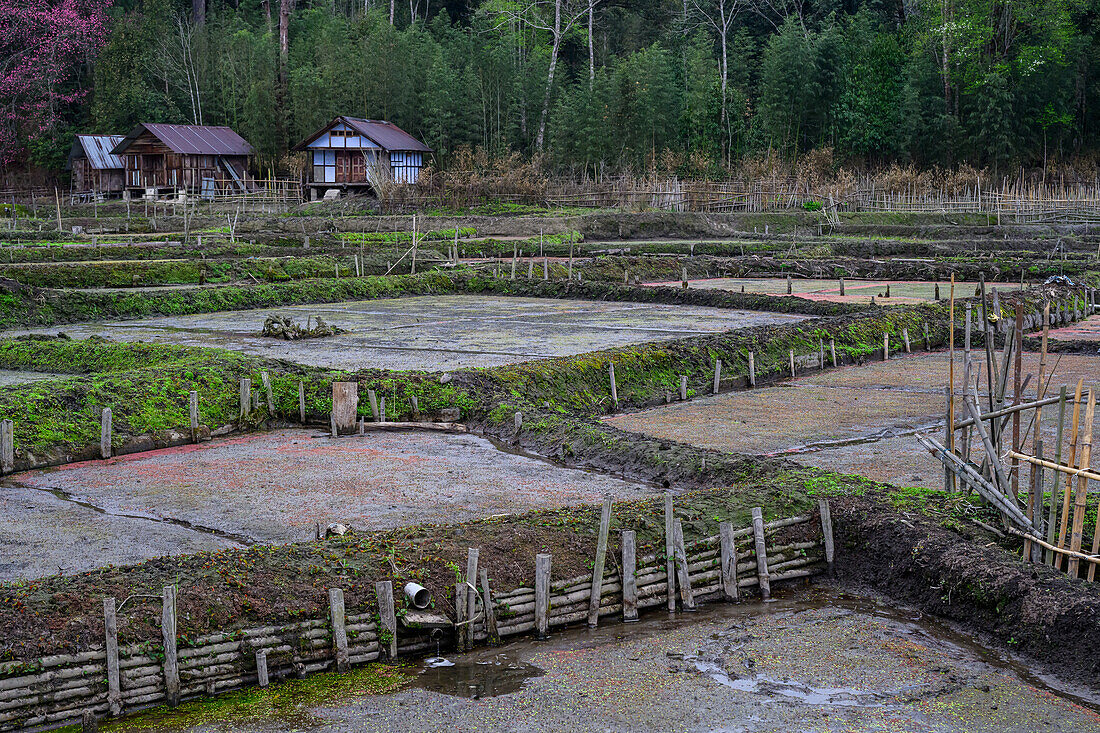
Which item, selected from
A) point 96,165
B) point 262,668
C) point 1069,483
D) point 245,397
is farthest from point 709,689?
point 96,165

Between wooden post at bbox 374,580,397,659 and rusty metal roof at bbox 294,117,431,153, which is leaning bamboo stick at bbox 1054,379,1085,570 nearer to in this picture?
wooden post at bbox 374,580,397,659

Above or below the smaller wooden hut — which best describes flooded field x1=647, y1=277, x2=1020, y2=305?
below

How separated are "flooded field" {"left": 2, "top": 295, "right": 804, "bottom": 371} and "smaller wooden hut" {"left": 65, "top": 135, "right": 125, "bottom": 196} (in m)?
31.8

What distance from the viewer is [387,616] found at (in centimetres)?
634

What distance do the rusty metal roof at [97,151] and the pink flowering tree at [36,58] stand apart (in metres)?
4.19

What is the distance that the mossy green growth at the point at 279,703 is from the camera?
5574 mm

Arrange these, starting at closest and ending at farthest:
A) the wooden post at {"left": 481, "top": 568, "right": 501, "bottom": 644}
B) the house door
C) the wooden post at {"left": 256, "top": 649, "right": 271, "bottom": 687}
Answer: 1. the wooden post at {"left": 256, "top": 649, "right": 271, "bottom": 687}
2. the wooden post at {"left": 481, "top": 568, "right": 501, "bottom": 644}
3. the house door

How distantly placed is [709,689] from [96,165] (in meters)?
50.1

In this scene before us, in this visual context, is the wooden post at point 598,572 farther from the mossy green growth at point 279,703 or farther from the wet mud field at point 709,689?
the mossy green growth at point 279,703

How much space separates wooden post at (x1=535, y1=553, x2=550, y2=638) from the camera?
6.66 metres

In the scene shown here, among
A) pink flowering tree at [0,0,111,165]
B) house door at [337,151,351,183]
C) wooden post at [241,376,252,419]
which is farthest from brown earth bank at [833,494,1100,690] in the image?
pink flowering tree at [0,0,111,165]

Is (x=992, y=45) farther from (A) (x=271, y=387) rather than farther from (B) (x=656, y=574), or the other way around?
(B) (x=656, y=574)

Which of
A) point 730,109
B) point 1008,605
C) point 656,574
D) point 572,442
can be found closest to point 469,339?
point 572,442

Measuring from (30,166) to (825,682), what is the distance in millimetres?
56835
